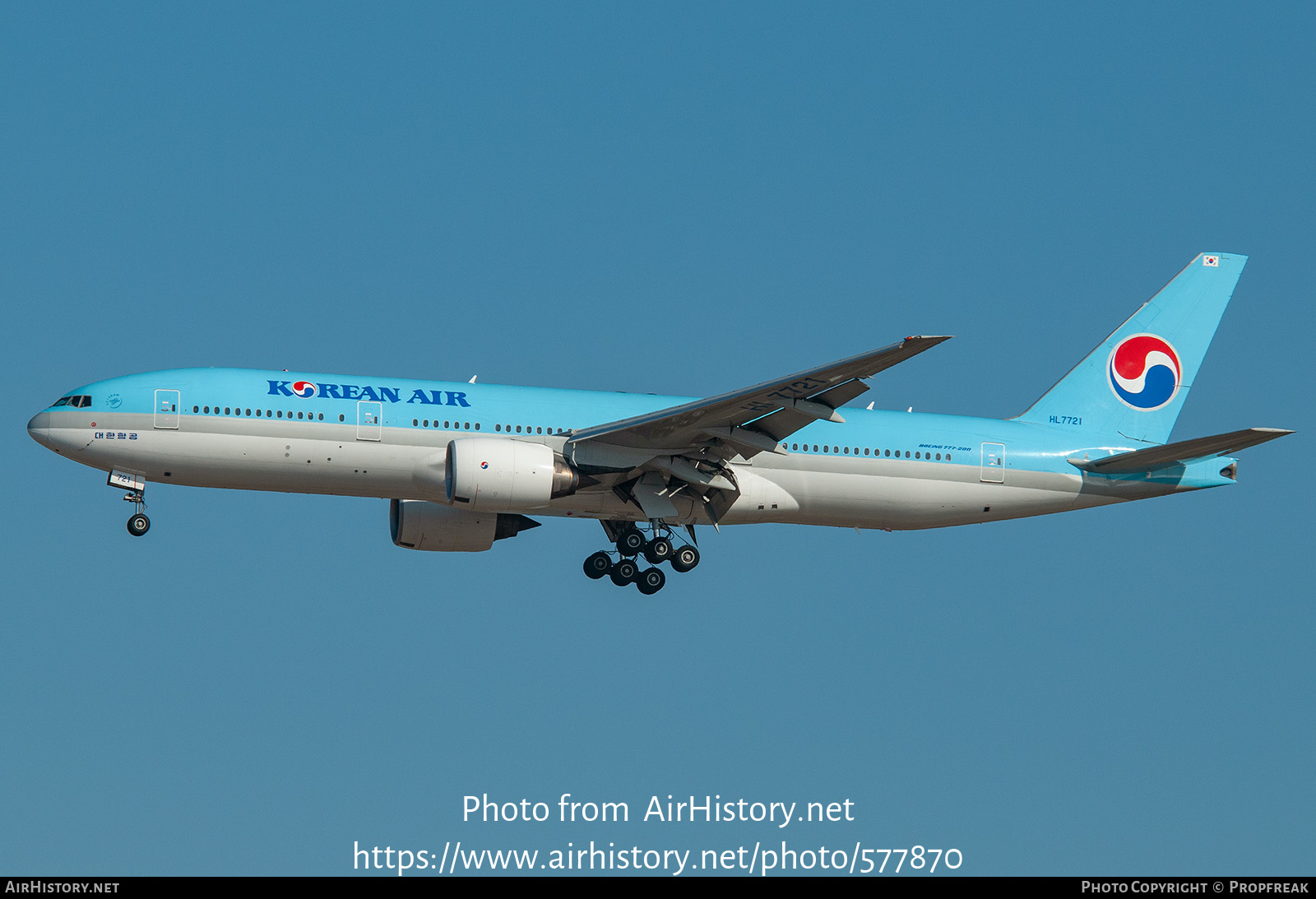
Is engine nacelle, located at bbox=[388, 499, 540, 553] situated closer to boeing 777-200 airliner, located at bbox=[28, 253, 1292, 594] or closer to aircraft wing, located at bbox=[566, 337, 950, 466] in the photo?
boeing 777-200 airliner, located at bbox=[28, 253, 1292, 594]

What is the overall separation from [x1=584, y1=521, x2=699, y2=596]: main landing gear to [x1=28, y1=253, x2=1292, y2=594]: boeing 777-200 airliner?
53mm

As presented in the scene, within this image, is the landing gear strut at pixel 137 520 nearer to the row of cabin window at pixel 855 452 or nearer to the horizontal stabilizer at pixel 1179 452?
the row of cabin window at pixel 855 452

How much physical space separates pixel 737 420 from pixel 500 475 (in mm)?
5335

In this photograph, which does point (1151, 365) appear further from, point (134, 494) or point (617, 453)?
point (134, 494)

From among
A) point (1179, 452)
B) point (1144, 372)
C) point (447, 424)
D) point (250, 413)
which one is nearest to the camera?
point (250, 413)

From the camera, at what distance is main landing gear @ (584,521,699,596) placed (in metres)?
39.6

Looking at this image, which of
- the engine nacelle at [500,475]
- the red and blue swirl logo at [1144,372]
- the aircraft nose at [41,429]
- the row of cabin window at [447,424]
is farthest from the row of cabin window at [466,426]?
the red and blue swirl logo at [1144,372]

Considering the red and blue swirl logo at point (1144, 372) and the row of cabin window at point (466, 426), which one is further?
the red and blue swirl logo at point (1144, 372)

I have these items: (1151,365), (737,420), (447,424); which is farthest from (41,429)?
(1151,365)

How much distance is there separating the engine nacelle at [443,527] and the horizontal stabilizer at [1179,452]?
47.6ft

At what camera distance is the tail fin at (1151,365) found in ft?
139

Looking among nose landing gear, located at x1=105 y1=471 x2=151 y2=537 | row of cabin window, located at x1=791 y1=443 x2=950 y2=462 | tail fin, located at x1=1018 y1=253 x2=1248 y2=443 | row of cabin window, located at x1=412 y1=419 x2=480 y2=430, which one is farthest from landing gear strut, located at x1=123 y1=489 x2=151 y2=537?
tail fin, located at x1=1018 y1=253 x2=1248 y2=443

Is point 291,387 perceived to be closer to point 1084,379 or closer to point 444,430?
point 444,430

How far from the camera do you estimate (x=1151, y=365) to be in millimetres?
43344
